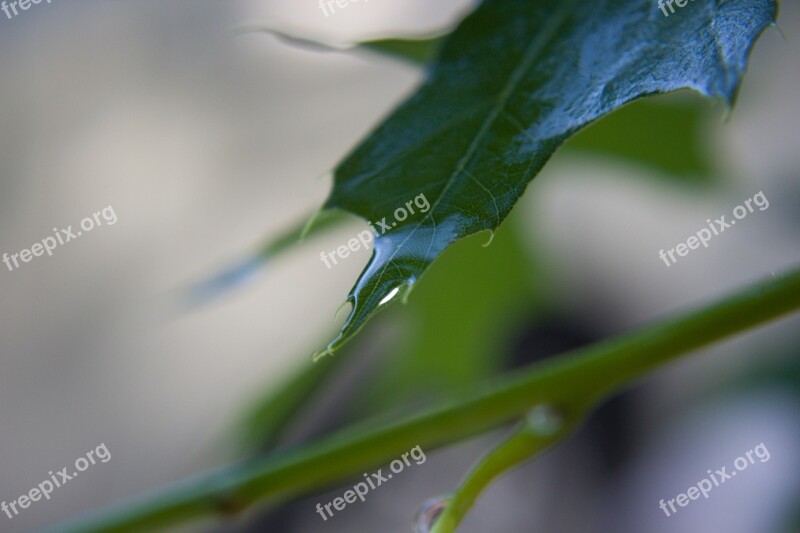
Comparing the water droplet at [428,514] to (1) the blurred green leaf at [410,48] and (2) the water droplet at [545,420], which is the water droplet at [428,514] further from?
(1) the blurred green leaf at [410,48]

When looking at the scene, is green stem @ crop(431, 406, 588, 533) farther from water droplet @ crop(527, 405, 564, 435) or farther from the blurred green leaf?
the blurred green leaf

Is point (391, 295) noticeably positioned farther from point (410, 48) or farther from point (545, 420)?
point (410, 48)

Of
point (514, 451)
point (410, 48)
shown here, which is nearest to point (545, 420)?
point (514, 451)

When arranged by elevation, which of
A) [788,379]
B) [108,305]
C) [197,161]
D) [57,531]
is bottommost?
[788,379]

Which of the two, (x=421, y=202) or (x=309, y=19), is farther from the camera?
(x=309, y=19)

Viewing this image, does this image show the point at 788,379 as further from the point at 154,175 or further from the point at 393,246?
the point at 154,175

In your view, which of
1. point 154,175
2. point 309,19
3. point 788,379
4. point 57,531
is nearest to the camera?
point 57,531

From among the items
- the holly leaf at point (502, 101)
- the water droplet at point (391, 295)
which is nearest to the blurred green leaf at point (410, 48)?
the holly leaf at point (502, 101)

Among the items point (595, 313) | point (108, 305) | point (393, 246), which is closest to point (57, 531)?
point (393, 246)
